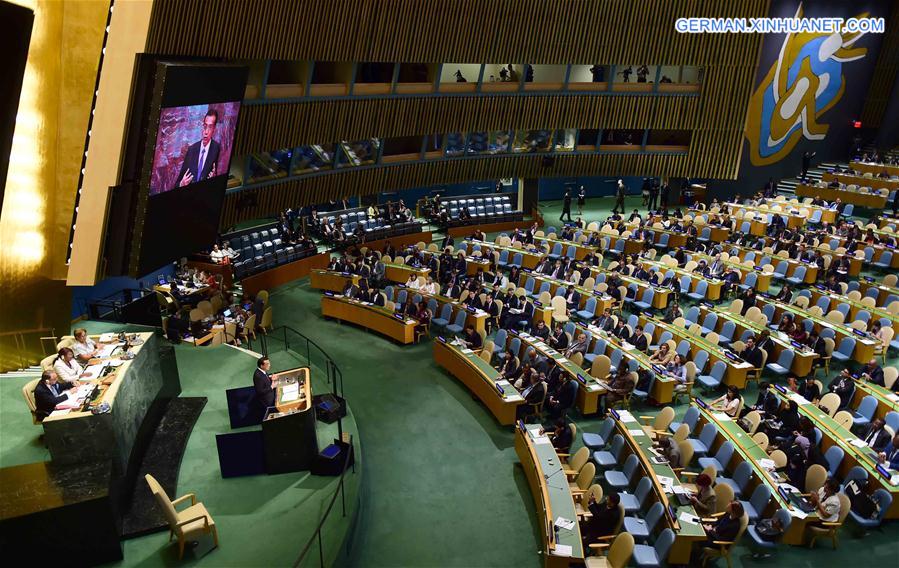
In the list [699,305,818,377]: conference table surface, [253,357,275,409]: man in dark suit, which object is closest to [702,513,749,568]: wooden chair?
[699,305,818,377]: conference table surface

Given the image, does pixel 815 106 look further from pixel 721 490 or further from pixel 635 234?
pixel 721 490

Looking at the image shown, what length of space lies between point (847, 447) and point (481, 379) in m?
5.88

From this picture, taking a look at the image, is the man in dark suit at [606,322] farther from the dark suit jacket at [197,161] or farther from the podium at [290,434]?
the dark suit jacket at [197,161]

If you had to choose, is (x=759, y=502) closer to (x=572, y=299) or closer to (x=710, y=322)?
(x=710, y=322)

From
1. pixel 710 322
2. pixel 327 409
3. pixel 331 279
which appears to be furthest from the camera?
pixel 331 279

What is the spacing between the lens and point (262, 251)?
2005 cm

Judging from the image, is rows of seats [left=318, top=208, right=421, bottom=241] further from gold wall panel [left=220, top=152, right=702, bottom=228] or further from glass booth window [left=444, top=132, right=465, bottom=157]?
glass booth window [left=444, top=132, right=465, bottom=157]

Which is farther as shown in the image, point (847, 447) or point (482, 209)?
point (482, 209)

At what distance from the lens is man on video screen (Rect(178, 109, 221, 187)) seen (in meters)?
10.9

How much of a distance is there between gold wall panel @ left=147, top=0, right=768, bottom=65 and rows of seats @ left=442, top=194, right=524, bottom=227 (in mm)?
6144

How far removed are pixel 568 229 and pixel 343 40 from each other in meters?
9.32

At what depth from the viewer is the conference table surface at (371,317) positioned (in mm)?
14461

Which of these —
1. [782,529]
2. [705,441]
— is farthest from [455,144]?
[782,529]

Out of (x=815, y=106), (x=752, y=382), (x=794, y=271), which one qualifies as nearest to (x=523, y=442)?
(x=752, y=382)
